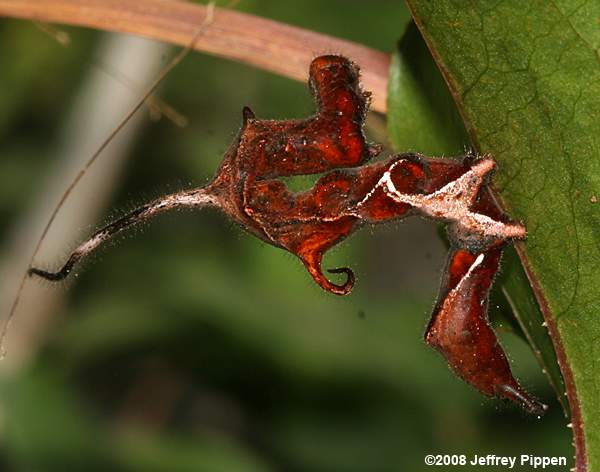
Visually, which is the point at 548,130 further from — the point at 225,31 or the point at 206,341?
the point at 206,341

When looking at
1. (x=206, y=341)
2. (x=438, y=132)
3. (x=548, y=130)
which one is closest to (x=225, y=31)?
(x=438, y=132)

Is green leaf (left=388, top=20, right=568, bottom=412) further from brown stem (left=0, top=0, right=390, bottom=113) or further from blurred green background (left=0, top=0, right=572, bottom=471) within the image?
blurred green background (left=0, top=0, right=572, bottom=471)

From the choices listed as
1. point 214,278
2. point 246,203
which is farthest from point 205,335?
point 246,203

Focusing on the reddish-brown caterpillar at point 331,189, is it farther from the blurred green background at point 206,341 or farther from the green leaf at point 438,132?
the blurred green background at point 206,341

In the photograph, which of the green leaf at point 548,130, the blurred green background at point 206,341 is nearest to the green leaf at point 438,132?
the green leaf at point 548,130

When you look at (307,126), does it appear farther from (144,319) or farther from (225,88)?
(225,88)

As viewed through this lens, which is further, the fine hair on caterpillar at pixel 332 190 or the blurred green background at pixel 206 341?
the blurred green background at pixel 206 341

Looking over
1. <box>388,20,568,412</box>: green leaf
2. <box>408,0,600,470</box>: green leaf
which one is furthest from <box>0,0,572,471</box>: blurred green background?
<box>408,0,600,470</box>: green leaf
